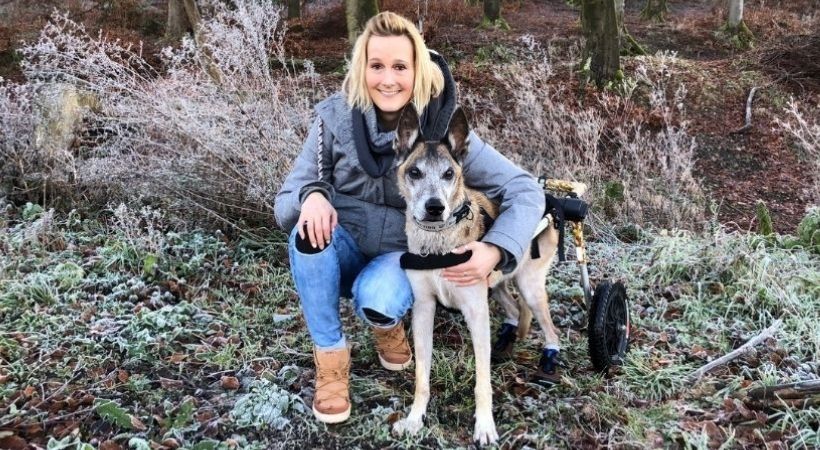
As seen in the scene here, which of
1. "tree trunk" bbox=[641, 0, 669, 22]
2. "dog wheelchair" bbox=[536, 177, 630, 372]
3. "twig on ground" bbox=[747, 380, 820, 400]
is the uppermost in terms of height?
"tree trunk" bbox=[641, 0, 669, 22]

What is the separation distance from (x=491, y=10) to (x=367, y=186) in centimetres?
1311

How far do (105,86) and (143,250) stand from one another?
161 centimetres

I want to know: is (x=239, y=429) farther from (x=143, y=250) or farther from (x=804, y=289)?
(x=804, y=289)

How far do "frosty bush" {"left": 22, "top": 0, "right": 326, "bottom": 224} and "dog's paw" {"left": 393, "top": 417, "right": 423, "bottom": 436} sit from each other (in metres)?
2.57

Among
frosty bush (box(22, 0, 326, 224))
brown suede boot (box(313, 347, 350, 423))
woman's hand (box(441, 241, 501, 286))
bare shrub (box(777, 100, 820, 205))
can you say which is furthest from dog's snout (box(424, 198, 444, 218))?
bare shrub (box(777, 100, 820, 205))

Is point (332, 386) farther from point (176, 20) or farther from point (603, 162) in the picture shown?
point (176, 20)

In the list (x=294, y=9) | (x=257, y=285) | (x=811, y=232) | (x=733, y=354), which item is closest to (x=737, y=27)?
(x=294, y=9)

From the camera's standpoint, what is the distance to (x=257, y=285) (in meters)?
4.64

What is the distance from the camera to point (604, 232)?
5629 mm

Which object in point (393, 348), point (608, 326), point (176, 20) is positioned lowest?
point (393, 348)

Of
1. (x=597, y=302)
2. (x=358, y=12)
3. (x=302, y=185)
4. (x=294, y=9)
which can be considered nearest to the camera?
(x=302, y=185)

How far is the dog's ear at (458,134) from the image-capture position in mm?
2998

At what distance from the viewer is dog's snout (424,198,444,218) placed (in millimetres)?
2891

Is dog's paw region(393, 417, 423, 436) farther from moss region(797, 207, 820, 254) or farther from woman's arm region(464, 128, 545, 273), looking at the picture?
moss region(797, 207, 820, 254)
